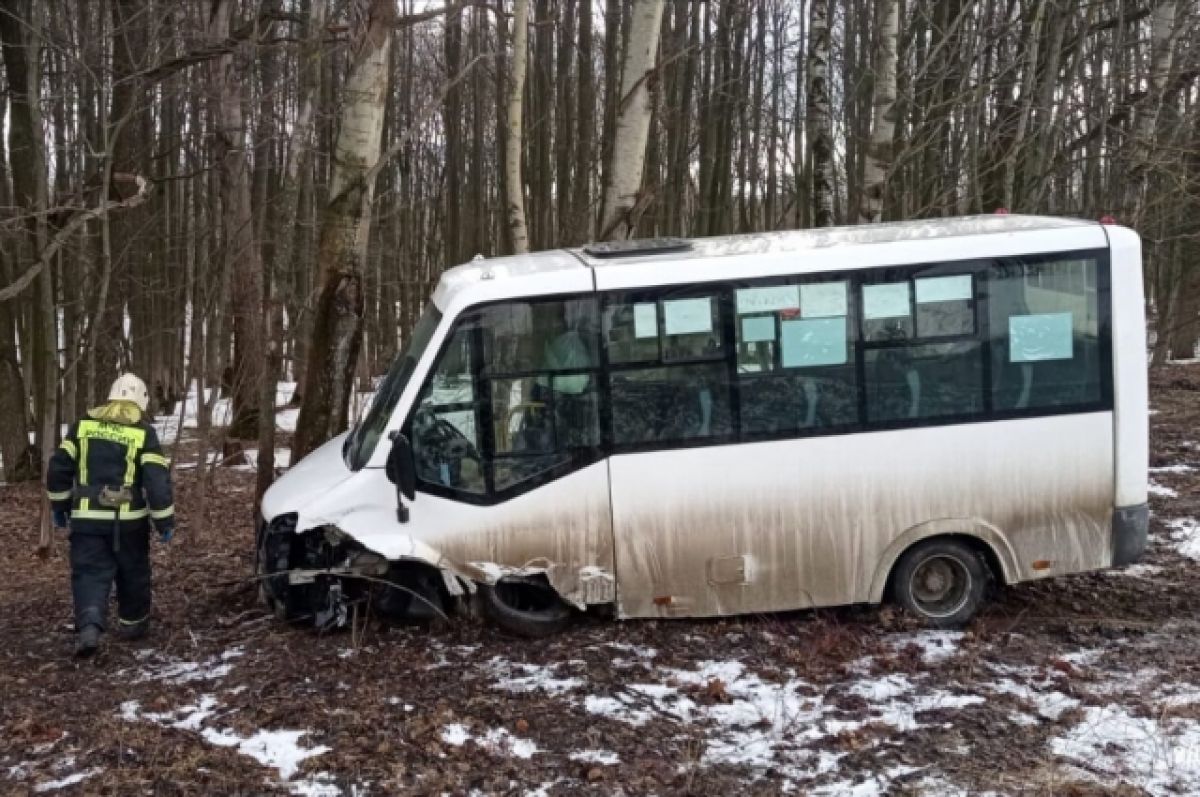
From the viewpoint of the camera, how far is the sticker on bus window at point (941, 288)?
6059mm

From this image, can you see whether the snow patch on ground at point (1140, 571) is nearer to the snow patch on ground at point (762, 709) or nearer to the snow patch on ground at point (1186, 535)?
the snow patch on ground at point (1186, 535)

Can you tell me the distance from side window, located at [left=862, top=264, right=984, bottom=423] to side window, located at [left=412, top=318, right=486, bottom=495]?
2416 mm

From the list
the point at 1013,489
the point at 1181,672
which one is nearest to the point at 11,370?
the point at 1013,489

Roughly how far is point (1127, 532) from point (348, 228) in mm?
5865

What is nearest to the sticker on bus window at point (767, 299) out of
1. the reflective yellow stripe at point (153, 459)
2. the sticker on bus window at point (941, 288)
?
the sticker on bus window at point (941, 288)

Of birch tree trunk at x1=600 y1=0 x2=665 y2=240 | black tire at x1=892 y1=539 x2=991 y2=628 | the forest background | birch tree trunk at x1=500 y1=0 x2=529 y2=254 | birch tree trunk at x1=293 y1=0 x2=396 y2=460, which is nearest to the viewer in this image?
black tire at x1=892 y1=539 x2=991 y2=628

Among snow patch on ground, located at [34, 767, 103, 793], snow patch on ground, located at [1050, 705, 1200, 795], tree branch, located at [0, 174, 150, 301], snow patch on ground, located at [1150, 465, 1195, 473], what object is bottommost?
snow patch on ground, located at [1050, 705, 1200, 795]

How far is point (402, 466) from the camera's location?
5.78 meters

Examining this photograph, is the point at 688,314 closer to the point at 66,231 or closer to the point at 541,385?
the point at 541,385

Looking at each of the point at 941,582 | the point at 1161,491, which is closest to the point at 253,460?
the point at 941,582

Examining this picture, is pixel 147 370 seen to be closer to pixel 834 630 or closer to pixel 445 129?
pixel 445 129

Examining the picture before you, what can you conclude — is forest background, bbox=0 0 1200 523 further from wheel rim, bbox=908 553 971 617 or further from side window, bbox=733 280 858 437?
wheel rim, bbox=908 553 971 617

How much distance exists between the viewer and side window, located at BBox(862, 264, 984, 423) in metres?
6.05

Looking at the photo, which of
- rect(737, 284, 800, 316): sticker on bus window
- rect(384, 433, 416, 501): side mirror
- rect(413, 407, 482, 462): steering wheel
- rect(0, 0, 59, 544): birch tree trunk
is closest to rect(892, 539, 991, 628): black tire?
rect(737, 284, 800, 316): sticker on bus window
